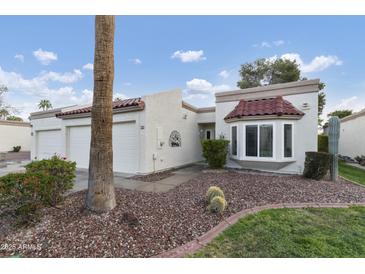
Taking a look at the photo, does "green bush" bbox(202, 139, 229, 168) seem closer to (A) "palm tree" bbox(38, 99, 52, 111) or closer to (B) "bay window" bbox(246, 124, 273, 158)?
(B) "bay window" bbox(246, 124, 273, 158)

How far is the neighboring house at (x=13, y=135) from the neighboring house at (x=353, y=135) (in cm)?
3257

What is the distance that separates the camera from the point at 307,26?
308 inches

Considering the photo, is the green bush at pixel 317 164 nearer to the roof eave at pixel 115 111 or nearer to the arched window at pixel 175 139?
the arched window at pixel 175 139

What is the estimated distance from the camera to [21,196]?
12.3ft

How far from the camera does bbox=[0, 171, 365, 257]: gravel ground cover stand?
3016 millimetres

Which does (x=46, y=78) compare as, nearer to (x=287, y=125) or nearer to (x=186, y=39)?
(x=186, y=39)

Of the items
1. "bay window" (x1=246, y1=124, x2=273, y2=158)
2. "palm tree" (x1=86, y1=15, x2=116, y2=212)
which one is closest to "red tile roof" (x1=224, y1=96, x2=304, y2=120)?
"bay window" (x1=246, y1=124, x2=273, y2=158)

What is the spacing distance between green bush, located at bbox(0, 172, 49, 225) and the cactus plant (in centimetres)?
1020

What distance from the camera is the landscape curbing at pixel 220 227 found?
9.66 ft

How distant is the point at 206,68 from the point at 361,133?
42.3 ft

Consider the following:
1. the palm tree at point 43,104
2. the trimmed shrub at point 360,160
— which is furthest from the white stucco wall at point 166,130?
the palm tree at point 43,104

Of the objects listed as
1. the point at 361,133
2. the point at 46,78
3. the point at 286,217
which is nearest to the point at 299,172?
the point at 286,217

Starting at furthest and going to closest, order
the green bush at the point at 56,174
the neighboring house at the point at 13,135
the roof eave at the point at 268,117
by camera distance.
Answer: the neighboring house at the point at 13,135
the roof eave at the point at 268,117
the green bush at the point at 56,174
